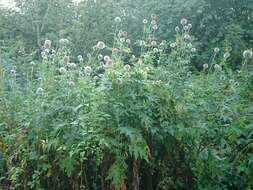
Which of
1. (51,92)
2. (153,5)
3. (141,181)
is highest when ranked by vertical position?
(153,5)

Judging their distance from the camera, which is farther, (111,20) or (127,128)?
(111,20)

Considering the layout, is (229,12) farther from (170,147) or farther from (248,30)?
(170,147)

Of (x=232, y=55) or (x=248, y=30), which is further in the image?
(x=248, y=30)

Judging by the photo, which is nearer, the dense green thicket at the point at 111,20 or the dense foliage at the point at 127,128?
the dense foliage at the point at 127,128

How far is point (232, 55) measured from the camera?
7992 mm

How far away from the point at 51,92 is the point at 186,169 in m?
1.13

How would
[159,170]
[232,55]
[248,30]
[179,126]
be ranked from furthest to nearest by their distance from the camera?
[248,30] < [232,55] < [159,170] < [179,126]

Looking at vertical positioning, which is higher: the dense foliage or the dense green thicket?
the dense green thicket

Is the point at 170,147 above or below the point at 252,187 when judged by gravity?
above

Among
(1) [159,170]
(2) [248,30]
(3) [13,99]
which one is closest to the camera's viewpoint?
(1) [159,170]

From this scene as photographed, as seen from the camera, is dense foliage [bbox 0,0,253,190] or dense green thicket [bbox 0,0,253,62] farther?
dense green thicket [bbox 0,0,253,62]

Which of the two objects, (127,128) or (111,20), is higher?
(111,20)

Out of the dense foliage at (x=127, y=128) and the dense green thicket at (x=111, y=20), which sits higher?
the dense green thicket at (x=111, y=20)

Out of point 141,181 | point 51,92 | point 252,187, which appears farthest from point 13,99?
point 252,187
